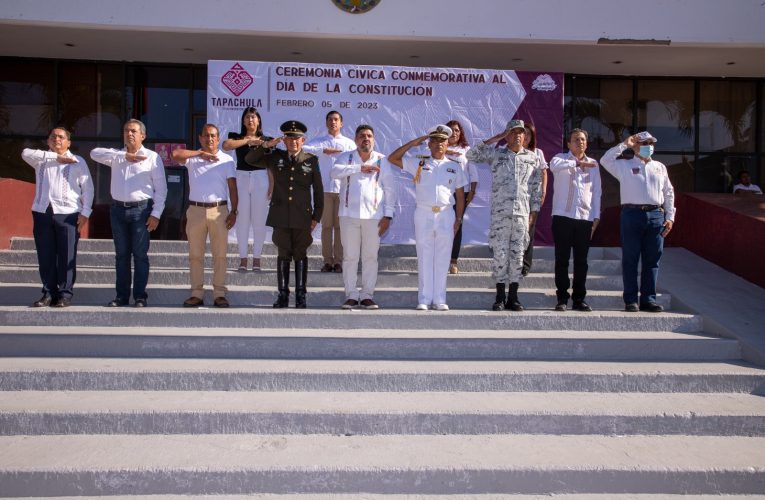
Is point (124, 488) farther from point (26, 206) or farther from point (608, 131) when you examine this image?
point (608, 131)

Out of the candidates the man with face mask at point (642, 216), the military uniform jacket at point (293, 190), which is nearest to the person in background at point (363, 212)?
the military uniform jacket at point (293, 190)

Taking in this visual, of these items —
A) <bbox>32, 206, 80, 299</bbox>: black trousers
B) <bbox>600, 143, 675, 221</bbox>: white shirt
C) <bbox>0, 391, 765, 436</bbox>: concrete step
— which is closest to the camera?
<bbox>0, 391, 765, 436</bbox>: concrete step

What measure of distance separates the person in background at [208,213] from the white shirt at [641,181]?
12.8 feet

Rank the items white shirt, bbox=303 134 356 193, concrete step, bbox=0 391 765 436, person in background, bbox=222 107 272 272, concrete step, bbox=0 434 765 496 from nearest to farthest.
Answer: concrete step, bbox=0 434 765 496 < concrete step, bbox=0 391 765 436 < person in background, bbox=222 107 272 272 < white shirt, bbox=303 134 356 193

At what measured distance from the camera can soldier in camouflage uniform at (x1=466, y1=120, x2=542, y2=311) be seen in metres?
6.68

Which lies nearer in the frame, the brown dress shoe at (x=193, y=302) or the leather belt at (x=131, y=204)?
the brown dress shoe at (x=193, y=302)

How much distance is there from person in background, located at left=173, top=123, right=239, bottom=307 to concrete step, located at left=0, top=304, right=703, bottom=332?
396 millimetres

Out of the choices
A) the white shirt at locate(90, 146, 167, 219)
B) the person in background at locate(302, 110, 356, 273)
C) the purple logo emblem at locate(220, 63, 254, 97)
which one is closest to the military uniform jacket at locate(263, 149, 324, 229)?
the person in background at locate(302, 110, 356, 273)

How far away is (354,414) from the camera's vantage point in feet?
15.3

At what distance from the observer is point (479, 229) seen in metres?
9.59

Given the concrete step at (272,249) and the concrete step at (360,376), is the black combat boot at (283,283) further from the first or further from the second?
the concrete step at (272,249)

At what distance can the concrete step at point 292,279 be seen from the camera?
7.41 m

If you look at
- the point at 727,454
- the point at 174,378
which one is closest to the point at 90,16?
the point at 174,378

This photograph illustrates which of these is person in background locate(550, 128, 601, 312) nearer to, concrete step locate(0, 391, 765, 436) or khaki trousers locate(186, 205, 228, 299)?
concrete step locate(0, 391, 765, 436)
